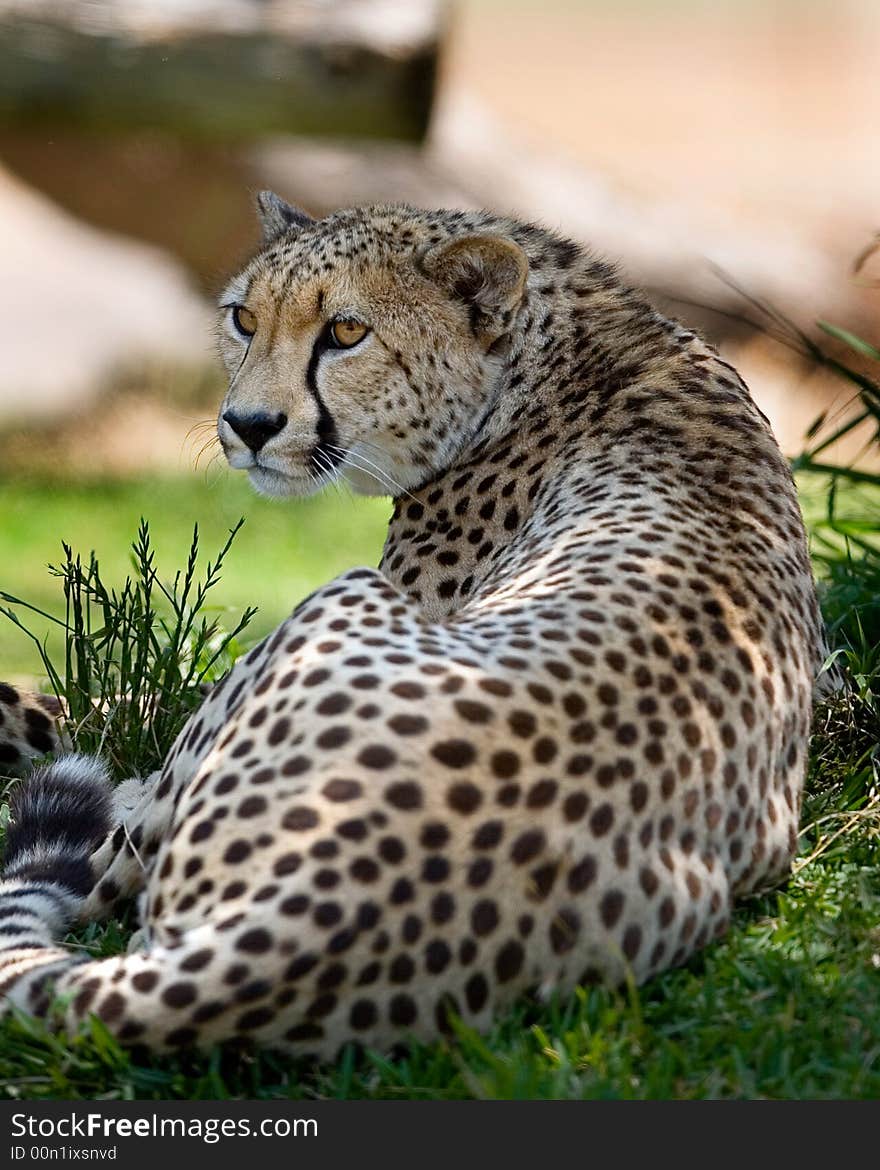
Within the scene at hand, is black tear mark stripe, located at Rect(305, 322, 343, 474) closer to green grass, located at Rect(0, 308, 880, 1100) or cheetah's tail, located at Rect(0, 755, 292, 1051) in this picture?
green grass, located at Rect(0, 308, 880, 1100)

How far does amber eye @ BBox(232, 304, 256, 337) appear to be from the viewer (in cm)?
338

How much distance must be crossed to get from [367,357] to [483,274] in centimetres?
26

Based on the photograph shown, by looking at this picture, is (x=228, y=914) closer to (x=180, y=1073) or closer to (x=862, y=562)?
(x=180, y=1073)

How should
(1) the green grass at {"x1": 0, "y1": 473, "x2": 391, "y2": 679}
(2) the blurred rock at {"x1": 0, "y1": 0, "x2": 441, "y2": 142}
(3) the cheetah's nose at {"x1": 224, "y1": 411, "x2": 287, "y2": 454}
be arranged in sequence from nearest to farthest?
(3) the cheetah's nose at {"x1": 224, "y1": 411, "x2": 287, "y2": 454} → (1) the green grass at {"x1": 0, "y1": 473, "x2": 391, "y2": 679} → (2) the blurred rock at {"x1": 0, "y1": 0, "x2": 441, "y2": 142}

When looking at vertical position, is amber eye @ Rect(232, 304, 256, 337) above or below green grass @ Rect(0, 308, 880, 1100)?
above

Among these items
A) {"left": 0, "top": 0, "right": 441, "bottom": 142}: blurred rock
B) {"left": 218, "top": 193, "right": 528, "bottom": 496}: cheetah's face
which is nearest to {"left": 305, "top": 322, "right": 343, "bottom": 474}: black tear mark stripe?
{"left": 218, "top": 193, "right": 528, "bottom": 496}: cheetah's face

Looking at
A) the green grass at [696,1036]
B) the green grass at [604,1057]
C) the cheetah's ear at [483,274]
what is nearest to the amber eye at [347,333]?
the cheetah's ear at [483,274]

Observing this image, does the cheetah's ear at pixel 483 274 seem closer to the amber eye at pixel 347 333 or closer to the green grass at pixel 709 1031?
the amber eye at pixel 347 333

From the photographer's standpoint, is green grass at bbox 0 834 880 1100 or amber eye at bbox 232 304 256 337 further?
amber eye at bbox 232 304 256 337

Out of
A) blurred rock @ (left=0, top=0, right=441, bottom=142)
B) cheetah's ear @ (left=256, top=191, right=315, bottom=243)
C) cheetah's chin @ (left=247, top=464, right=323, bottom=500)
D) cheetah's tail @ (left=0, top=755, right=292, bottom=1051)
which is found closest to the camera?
cheetah's tail @ (left=0, top=755, right=292, bottom=1051)

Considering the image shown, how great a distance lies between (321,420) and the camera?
3.24 m

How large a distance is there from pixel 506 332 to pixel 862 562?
3.69ft

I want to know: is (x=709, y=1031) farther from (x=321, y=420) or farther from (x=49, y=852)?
(x=321, y=420)

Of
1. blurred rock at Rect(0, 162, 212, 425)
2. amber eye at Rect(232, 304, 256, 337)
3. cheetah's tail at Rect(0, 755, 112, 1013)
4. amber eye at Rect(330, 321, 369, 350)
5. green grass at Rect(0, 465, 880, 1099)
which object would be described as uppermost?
amber eye at Rect(330, 321, 369, 350)
